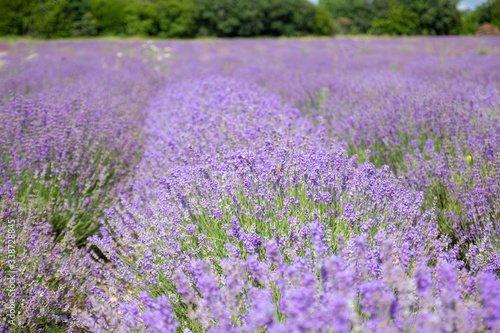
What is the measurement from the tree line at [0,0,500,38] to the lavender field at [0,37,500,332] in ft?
71.4

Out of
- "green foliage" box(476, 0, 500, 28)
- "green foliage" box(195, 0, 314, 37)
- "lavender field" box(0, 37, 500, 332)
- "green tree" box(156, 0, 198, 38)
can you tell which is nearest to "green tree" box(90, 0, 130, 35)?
"green tree" box(156, 0, 198, 38)

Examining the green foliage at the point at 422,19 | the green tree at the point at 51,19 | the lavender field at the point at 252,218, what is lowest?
the lavender field at the point at 252,218

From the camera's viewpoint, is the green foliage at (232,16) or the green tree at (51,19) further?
the green foliage at (232,16)

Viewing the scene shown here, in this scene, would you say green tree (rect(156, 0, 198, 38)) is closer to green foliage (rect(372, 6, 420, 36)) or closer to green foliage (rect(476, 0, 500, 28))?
green foliage (rect(372, 6, 420, 36))

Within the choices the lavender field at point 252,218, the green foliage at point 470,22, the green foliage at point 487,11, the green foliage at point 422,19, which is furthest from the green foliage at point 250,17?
the lavender field at point 252,218

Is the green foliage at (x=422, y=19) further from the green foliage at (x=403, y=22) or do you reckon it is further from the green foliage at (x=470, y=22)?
the green foliage at (x=470, y=22)

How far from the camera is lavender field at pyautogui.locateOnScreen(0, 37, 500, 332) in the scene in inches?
39.4

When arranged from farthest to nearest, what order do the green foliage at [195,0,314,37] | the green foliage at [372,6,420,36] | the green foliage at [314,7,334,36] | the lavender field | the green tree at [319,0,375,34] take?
the green tree at [319,0,375,34], the green foliage at [314,7,334,36], the green foliage at [372,6,420,36], the green foliage at [195,0,314,37], the lavender field

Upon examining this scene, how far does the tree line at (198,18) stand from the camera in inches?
852

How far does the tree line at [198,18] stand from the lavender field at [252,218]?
21.8 m

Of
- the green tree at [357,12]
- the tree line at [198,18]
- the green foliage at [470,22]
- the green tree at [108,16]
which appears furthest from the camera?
the green tree at [357,12]

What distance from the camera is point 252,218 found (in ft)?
5.65

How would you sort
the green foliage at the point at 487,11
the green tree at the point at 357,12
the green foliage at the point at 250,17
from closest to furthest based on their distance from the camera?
1. the green foliage at the point at 250,17
2. the green foliage at the point at 487,11
3. the green tree at the point at 357,12

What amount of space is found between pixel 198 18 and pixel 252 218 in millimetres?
27011
